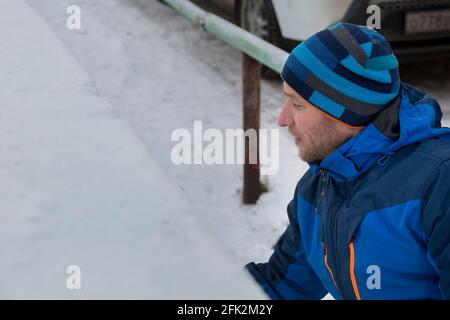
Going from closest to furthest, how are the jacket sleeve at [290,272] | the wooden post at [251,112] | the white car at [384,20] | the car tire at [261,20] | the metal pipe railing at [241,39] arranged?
the jacket sleeve at [290,272]
the metal pipe railing at [241,39]
the wooden post at [251,112]
the white car at [384,20]
the car tire at [261,20]

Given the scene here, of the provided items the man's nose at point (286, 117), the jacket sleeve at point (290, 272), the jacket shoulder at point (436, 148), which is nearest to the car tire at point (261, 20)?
the jacket sleeve at point (290, 272)

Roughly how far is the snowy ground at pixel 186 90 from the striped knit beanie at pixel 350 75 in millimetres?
650

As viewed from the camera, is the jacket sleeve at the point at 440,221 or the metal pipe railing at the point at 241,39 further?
the metal pipe railing at the point at 241,39

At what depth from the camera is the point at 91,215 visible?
1979 mm

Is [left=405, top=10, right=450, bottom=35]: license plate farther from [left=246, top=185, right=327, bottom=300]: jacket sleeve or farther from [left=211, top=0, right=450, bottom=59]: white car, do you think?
[left=246, top=185, right=327, bottom=300]: jacket sleeve

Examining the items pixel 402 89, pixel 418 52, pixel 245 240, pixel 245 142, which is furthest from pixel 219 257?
pixel 418 52

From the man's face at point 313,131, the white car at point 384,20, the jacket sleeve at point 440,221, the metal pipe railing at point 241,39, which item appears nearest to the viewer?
the jacket sleeve at point 440,221

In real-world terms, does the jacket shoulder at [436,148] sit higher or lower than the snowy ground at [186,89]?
higher

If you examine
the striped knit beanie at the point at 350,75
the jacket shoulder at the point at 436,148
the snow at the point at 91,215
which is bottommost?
the snow at the point at 91,215

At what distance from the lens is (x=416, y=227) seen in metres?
1.52

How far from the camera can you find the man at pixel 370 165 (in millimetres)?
1521

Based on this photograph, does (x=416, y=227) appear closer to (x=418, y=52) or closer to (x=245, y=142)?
(x=245, y=142)

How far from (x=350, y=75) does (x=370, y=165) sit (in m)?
0.22

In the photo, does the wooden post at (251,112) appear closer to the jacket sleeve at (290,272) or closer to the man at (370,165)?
the jacket sleeve at (290,272)
